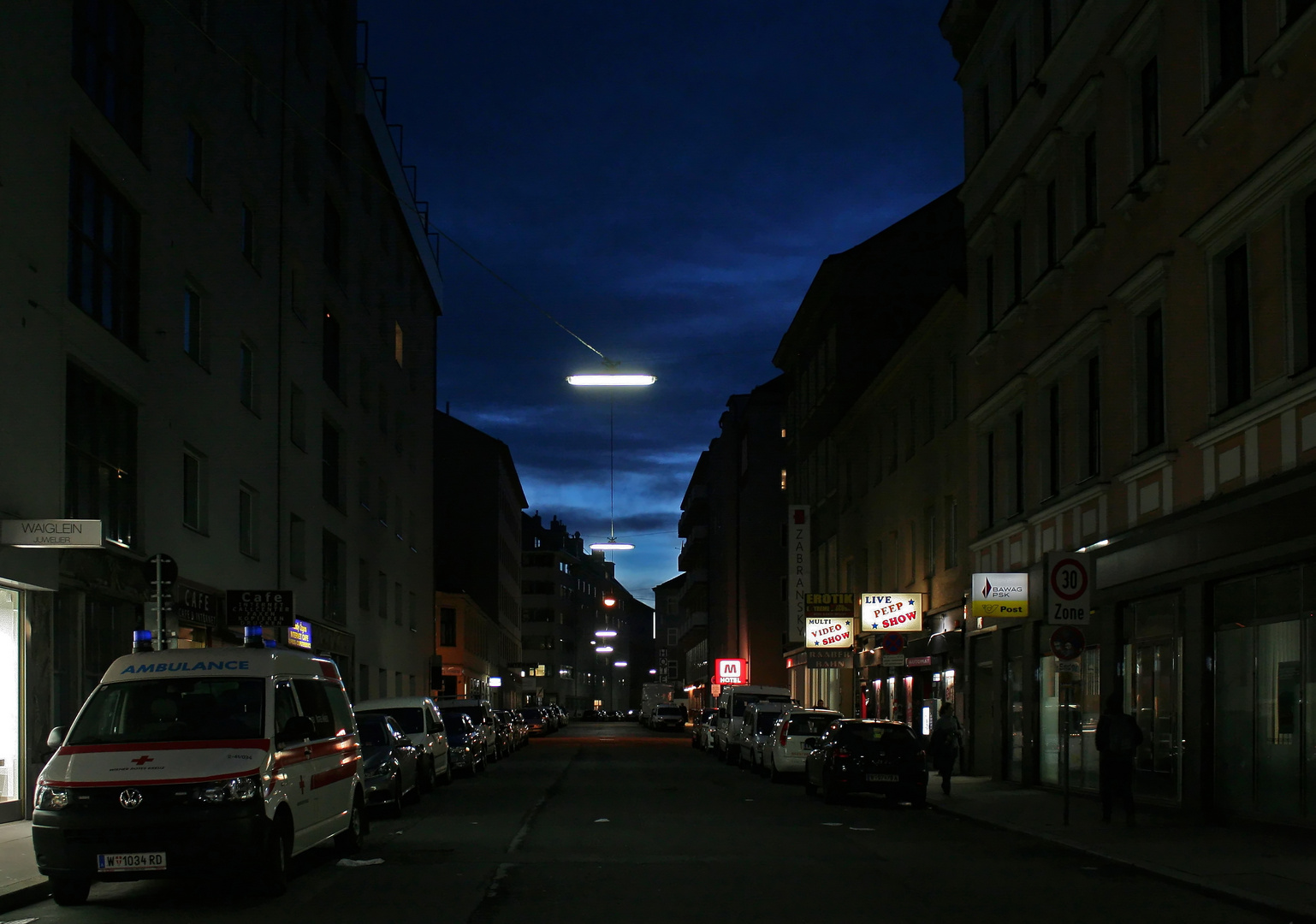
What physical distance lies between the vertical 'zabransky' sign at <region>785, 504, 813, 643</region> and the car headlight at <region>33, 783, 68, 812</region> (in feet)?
136

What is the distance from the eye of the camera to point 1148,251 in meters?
21.0

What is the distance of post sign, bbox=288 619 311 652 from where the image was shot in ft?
106

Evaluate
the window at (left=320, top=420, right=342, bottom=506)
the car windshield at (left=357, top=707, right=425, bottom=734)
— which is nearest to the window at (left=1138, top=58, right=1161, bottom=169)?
the car windshield at (left=357, top=707, right=425, bottom=734)

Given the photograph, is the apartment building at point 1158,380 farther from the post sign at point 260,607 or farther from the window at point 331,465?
the window at point 331,465

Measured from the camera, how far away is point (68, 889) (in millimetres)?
11797

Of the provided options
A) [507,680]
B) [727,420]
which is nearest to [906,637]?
[727,420]

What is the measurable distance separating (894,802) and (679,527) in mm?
105657

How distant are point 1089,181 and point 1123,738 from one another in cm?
→ 1002

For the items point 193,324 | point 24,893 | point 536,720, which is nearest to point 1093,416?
point 193,324

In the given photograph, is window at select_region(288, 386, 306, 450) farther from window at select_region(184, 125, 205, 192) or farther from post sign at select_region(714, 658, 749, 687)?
post sign at select_region(714, 658, 749, 687)

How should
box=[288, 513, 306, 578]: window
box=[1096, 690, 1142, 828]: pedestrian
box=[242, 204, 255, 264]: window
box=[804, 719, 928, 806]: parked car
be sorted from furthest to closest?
box=[288, 513, 306, 578]: window → box=[242, 204, 255, 264]: window → box=[804, 719, 928, 806]: parked car → box=[1096, 690, 1142, 828]: pedestrian

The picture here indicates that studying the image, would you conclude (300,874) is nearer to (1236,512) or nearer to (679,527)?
(1236,512)

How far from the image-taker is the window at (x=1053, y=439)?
2594 cm

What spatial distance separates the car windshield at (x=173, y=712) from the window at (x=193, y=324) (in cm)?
1479
